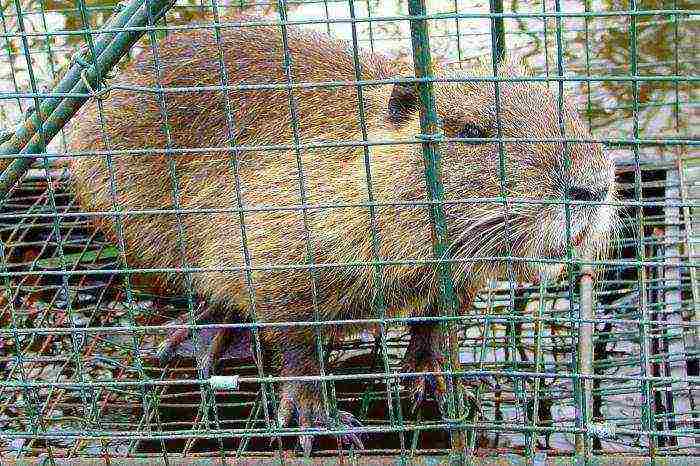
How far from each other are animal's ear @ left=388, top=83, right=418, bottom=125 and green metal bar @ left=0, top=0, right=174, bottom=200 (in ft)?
3.01

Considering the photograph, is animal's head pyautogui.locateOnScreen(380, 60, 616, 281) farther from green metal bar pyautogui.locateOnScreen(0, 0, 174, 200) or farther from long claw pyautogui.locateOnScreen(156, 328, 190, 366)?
long claw pyautogui.locateOnScreen(156, 328, 190, 366)

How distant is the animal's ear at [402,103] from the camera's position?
3867mm

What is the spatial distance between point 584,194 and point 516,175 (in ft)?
0.75

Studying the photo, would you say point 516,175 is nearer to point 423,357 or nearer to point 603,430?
point 603,430

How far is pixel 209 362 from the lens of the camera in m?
4.66

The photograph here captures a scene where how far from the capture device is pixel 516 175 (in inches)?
143

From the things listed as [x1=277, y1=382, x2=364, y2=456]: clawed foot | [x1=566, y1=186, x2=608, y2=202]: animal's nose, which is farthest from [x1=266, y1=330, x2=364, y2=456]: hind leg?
[x1=566, y1=186, x2=608, y2=202]: animal's nose

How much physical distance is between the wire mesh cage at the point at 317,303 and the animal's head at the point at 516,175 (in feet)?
0.06

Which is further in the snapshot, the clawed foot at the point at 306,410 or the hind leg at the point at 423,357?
the hind leg at the point at 423,357

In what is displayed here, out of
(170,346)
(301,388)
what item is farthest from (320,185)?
(170,346)

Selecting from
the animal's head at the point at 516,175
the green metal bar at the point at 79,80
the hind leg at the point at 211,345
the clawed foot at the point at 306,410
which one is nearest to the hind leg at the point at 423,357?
the clawed foot at the point at 306,410

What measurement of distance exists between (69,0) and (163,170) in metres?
3.65

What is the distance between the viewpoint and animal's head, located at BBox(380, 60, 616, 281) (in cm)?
360

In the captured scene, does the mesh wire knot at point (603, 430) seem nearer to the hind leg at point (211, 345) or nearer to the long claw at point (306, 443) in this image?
the long claw at point (306, 443)
